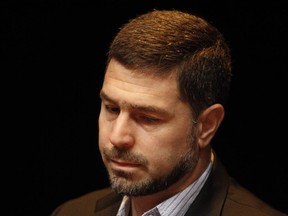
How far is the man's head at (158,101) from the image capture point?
2.65m

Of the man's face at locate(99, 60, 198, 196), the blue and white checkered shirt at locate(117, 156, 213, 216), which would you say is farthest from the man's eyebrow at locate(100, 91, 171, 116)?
the blue and white checkered shirt at locate(117, 156, 213, 216)

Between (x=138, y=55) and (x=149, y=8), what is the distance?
35.5 inches

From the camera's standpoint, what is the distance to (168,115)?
2664 millimetres

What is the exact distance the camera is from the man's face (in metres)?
2.65

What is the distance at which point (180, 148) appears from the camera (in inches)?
107

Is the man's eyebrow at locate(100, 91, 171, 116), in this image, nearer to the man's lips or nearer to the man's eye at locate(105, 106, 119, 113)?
the man's eye at locate(105, 106, 119, 113)


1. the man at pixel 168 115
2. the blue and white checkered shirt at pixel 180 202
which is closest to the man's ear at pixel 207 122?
the man at pixel 168 115

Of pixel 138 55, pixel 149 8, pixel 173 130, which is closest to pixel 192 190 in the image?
pixel 173 130

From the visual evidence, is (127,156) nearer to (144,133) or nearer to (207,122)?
(144,133)

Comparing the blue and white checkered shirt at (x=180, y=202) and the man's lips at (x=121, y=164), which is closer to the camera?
the man's lips at (x=121, y=164)

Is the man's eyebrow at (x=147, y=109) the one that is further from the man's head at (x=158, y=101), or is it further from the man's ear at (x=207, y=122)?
the man's ear at (x=207, y=122)

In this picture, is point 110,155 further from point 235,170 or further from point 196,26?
point 235,170

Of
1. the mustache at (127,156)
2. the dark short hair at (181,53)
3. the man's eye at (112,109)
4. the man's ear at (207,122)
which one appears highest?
the dark short hair at (181,53)

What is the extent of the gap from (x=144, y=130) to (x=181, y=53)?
32cm
